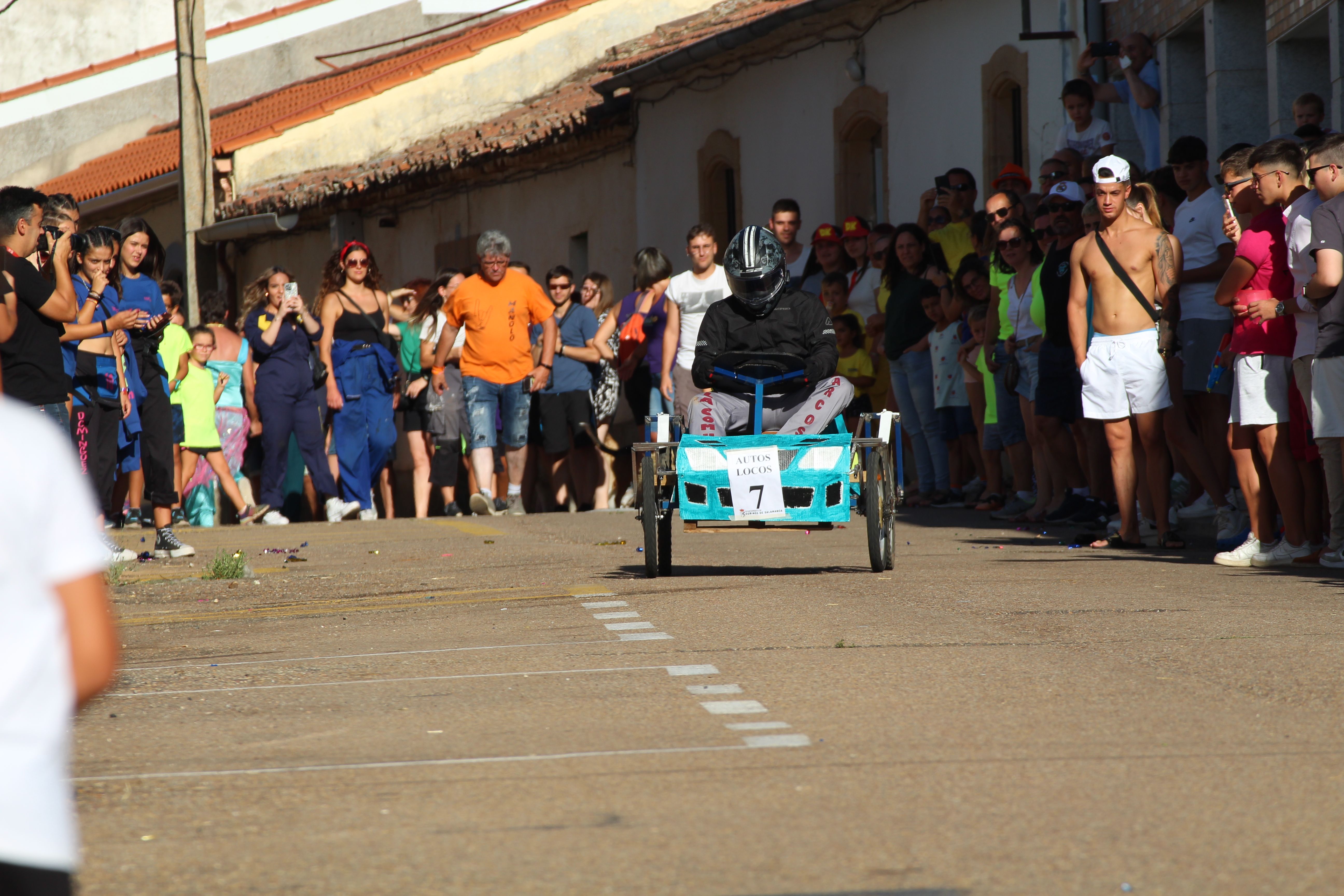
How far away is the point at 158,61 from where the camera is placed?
44594 mm

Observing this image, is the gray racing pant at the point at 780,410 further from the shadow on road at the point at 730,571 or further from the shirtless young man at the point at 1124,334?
the shirtless young man at the point at 1124,334

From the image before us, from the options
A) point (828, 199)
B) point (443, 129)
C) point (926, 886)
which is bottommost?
point (926, 886)

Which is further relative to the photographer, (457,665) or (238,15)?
(238,15)

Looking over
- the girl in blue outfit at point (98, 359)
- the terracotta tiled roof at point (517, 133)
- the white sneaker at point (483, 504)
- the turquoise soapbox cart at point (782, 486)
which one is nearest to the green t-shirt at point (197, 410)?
the white sneaker at point (483, 504)

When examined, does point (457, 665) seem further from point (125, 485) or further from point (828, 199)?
point (828, 199)

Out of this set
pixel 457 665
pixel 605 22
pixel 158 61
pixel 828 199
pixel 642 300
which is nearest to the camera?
pixel 457 665

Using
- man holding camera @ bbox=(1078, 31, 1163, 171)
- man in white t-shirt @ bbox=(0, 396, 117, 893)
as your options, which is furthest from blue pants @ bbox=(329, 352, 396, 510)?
Answer: man in white t-shirt @ bbox=(0, 396, 117, 893)

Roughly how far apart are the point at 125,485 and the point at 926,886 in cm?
1335

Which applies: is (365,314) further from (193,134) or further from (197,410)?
(193,134)

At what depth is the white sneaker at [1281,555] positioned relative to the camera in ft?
34.0

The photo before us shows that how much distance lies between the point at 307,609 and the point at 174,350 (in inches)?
324

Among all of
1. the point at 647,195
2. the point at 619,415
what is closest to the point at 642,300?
the point at 619,415

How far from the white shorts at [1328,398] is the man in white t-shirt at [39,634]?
8.26 m

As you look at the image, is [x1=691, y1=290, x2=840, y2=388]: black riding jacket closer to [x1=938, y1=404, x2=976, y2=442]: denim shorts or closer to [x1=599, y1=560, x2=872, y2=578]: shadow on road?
[x1=599, y1=560, x2=872, y2=578]: shadow on road
